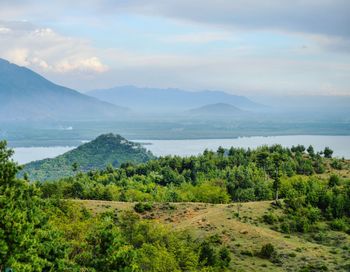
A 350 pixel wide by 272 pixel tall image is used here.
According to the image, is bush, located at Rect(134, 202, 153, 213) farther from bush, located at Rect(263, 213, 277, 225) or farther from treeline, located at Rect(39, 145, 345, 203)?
bush, located at Rect(263, 213, 277, 225)

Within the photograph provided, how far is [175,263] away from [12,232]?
2629 centimetres

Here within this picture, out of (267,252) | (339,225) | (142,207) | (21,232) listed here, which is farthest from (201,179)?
(21,232)

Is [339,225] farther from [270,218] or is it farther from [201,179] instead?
[201,179]

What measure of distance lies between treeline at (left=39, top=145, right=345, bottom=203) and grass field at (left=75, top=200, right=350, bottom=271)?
14.8 metres

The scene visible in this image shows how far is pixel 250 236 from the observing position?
89.2m

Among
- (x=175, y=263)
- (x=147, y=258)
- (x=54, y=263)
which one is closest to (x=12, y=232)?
(x=54, y=263)

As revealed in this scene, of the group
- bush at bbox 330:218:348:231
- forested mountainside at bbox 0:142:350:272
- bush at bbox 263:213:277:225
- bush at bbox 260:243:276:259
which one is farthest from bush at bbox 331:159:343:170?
bush at bbox 260:243:276:259

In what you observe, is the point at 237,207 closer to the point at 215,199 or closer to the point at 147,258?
the point at 215,199

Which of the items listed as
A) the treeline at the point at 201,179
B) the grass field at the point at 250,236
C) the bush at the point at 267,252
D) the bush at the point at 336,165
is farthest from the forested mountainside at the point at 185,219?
the bush at the point at 336,165

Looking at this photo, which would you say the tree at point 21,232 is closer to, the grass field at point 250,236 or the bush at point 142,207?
the grass field at point 250,236

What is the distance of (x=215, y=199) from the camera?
126m

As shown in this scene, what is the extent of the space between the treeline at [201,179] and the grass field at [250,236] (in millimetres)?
14806

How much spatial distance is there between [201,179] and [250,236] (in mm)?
64218

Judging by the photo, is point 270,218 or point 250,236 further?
point 270,218
